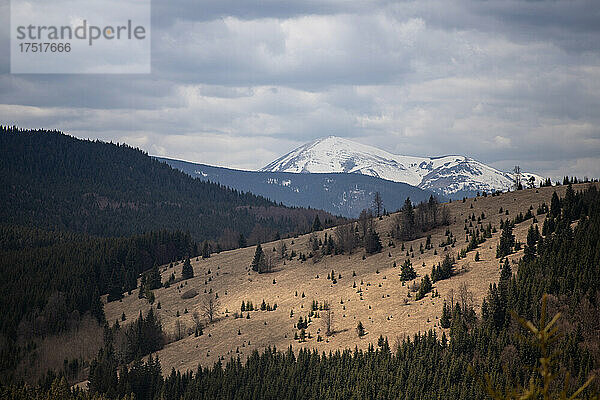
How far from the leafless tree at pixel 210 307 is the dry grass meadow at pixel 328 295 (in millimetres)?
1315

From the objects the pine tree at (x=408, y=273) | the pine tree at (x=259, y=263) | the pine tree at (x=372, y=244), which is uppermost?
the pine tree at (x=372, y=244)

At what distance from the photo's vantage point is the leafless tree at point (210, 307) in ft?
367

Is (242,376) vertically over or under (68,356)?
over

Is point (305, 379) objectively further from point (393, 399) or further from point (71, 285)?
point (71, 285)

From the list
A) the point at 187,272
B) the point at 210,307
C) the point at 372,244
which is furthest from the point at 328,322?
the point at 187,272

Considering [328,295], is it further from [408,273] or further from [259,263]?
[259,263]

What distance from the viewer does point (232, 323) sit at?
105625mm

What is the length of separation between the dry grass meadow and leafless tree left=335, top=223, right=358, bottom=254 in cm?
262

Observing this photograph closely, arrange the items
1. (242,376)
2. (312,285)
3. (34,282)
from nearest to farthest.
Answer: (242,376), (312,285), (34,282)

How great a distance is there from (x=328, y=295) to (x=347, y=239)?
27889mm

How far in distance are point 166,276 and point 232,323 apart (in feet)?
179

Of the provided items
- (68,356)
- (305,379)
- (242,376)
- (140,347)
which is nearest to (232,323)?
(140,347)

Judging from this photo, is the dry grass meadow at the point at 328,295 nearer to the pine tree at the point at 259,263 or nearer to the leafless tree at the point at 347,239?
the pine tree at the point at 259,263

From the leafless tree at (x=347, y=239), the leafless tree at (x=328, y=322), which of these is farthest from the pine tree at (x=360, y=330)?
the leafless tree at (x=347, y=239)
